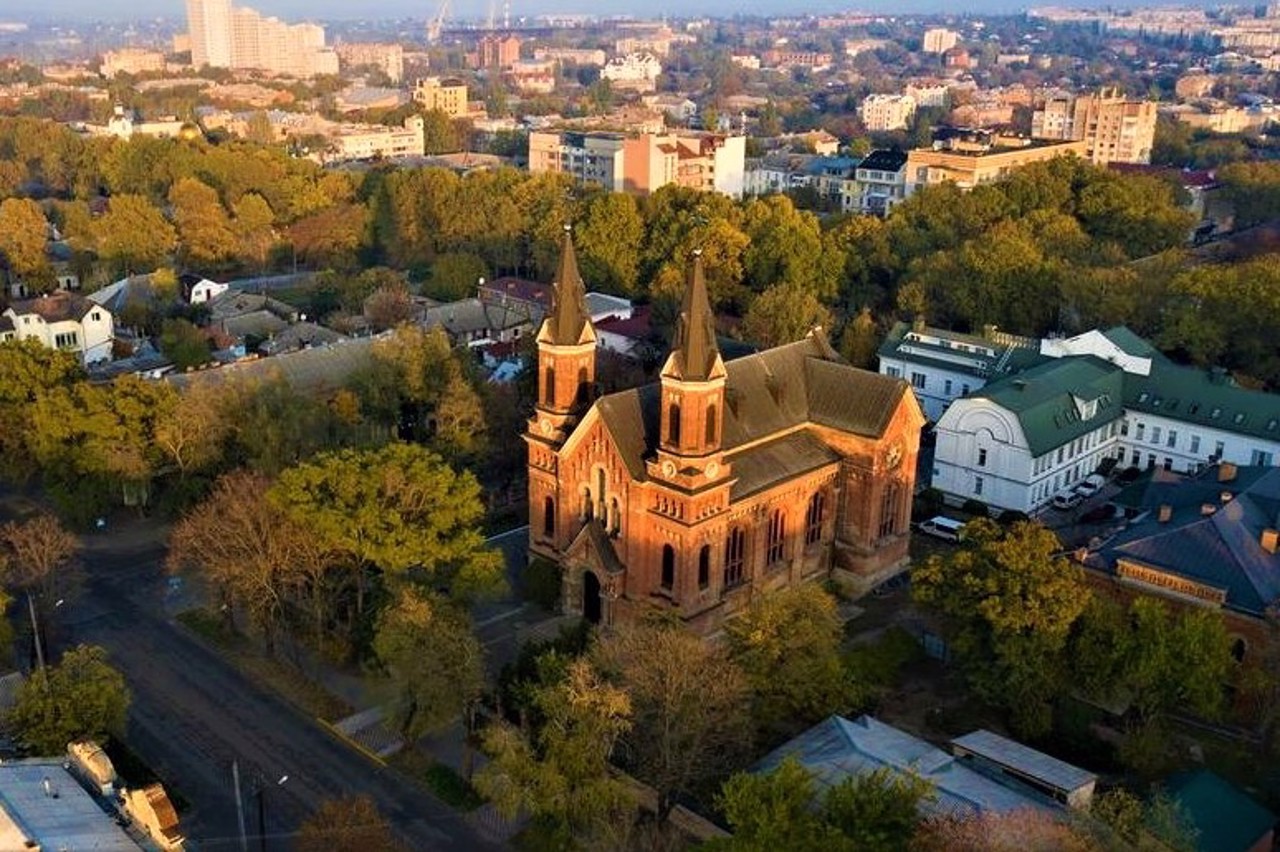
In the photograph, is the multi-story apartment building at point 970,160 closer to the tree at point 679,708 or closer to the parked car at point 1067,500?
the parked car at point 1067,500

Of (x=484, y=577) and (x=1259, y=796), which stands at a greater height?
(x=484, y=577)

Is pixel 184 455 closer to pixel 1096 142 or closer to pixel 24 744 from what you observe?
pixel 24 744

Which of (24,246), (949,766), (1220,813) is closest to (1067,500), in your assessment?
(1220,813)

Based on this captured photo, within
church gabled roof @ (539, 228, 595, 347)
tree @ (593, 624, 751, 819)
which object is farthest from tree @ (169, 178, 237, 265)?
tree @ (593, 624, 751, 819)

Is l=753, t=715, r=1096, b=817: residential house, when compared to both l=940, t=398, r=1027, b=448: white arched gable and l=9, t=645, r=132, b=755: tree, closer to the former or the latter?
l=9, t=645, r=132, b=755: tree

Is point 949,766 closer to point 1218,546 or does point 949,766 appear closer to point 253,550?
point 1218,546

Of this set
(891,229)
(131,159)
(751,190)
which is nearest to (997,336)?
(891,229)
